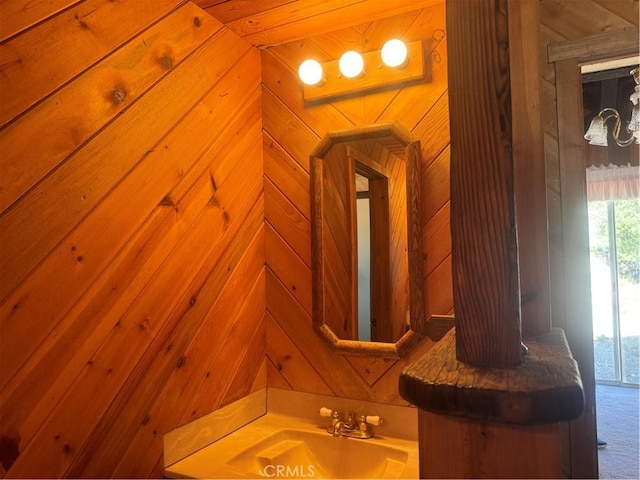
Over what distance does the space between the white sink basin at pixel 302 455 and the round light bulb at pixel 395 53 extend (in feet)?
4.63

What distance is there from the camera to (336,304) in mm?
1793

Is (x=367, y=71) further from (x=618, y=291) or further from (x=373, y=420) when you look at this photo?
(x=618, y=291)

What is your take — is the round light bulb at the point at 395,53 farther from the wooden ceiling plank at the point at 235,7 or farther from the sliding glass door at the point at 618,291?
the sliding glass door at the point at 618,291

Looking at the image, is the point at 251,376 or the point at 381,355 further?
the point at 251,376

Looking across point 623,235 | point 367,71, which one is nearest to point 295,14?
point 367,71

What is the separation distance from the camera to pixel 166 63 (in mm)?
1440

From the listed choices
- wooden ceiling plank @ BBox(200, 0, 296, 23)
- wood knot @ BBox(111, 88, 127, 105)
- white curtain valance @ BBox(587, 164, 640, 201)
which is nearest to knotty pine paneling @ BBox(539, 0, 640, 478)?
wooden ceiling plank @ BBox(200, 0, 296, 23)

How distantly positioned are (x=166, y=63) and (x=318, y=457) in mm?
1494

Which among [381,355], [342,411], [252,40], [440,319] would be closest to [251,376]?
[342,411]

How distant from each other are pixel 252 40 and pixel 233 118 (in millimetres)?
369

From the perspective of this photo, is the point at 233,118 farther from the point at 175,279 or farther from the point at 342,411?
the point at 342,411

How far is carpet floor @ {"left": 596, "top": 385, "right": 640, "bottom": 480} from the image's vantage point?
8.62 feet

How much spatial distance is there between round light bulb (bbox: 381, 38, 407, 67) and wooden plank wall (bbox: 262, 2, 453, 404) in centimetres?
7

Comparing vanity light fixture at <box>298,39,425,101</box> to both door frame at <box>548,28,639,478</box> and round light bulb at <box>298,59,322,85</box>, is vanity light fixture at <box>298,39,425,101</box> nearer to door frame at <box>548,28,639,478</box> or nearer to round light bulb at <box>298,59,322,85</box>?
round light bulb at <box>298,59,322,85</box>
